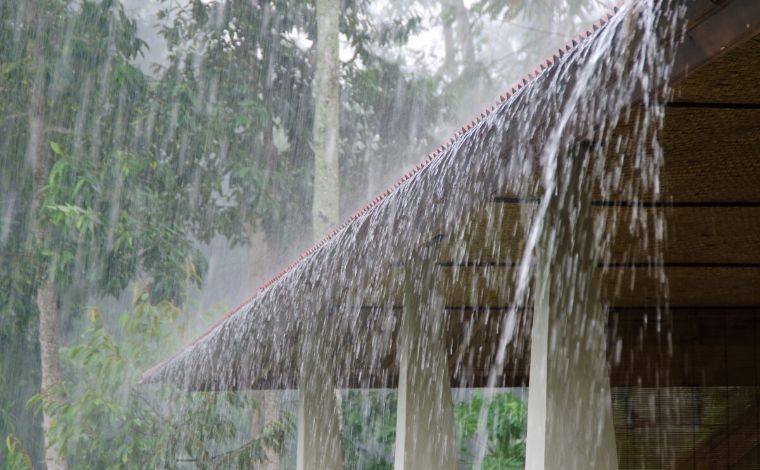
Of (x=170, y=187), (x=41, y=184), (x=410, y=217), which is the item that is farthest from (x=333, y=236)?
(x=41, y=184)

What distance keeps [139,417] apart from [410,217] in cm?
1063

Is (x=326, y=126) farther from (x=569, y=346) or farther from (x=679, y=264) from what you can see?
(x=569, y=346)

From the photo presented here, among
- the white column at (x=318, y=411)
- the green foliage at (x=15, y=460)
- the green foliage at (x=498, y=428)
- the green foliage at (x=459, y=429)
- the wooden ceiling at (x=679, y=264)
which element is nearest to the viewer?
the wooden ceiling at (x=679, y=264)

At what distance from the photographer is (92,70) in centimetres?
1570

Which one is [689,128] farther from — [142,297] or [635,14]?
[142,297]

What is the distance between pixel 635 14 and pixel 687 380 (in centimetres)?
453

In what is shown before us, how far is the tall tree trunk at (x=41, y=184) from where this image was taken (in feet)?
51.0

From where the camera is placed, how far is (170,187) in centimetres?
1598

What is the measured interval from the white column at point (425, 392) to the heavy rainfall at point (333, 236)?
0.01 meters

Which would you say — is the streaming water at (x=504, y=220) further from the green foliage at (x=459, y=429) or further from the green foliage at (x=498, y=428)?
the green foliage at (x=459, y=429)

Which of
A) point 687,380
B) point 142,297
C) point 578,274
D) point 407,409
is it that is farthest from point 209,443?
point 578,274

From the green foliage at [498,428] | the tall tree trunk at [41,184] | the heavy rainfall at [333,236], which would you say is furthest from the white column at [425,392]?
the tall tree trunk at [41,184]

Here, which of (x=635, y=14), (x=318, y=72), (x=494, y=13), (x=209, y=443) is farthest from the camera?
(x=494, y=13)

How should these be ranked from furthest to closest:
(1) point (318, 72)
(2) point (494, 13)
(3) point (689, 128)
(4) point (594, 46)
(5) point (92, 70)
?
(2) point (494, 13) < (5) point (92, 70) < (1) point (318, 72) < (3) point (689, 128) < (4) point (594, 46)
